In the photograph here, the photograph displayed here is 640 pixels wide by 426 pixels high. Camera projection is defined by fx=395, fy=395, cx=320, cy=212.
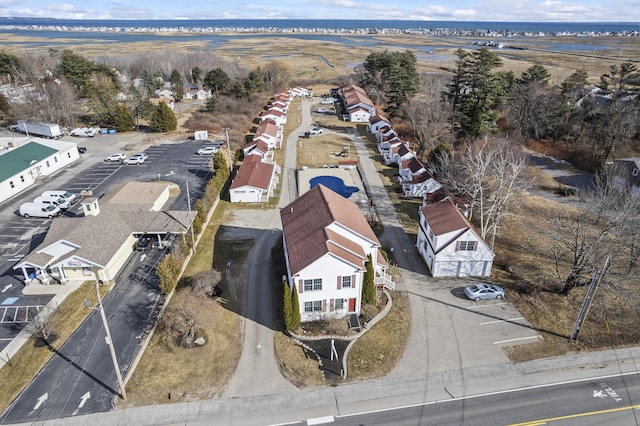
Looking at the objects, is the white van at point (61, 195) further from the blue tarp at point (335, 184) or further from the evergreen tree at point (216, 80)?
the evergreen tree at point (216, 80)

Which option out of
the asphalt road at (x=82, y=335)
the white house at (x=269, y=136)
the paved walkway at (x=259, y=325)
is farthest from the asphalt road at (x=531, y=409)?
the white house at (x=269, y=136)

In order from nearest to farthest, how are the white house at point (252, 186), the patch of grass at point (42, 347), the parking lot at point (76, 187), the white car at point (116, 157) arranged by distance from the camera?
the patch of grass at point (42, 347) < the parking lot at point (76, 187) < the white house at point (252, 186) < the white car at point (116, 157)

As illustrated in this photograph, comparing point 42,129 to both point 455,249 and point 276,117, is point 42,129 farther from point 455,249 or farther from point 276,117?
point 455,249

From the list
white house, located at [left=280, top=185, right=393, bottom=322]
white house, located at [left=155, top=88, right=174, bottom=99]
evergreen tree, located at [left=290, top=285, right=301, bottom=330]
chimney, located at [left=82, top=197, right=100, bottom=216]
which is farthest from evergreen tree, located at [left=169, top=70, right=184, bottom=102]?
evergreen tree, located at [left=290, top=285, right=301, bottom=330]

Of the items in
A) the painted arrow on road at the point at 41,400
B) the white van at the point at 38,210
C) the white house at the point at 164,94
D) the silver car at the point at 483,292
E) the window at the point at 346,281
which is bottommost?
the painted arrow on road at the point at 41,400

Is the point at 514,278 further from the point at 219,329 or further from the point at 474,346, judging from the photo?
the point at 219,329

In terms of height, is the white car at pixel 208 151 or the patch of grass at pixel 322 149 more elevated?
the white car at pixel 208 151

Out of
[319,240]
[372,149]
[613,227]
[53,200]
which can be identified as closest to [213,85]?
[372,149]

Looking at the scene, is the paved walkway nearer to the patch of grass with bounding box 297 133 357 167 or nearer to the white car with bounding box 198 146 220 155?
the patch of grass with bounding box 297 133 357 167
